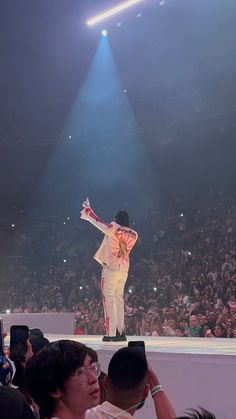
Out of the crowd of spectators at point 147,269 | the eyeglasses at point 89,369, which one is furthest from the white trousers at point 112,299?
the eyeglasses at point 89,369

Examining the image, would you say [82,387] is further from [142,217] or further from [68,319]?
[142,217]

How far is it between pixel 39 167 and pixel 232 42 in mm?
8138

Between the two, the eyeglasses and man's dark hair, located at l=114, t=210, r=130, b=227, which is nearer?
the eyeglasses

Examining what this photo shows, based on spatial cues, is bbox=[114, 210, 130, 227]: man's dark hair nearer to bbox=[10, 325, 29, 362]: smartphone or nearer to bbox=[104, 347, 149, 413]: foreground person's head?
bbox=[10, 325, 29, 362]: smartphone

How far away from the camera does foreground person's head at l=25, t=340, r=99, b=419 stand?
1761mm

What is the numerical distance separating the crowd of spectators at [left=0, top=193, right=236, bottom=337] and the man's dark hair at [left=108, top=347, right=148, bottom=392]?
21.7ft

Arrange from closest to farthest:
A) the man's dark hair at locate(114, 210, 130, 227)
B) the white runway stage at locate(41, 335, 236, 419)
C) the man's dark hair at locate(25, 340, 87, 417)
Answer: the man's dark hair at locate(25, 340, 87, 417) < the white runway stage at locate(41, 335, 236, 419) < the man's dark hair at locate(114, 210, 130, 227)

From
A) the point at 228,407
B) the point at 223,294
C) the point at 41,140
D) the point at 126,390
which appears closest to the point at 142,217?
the point at 41,140


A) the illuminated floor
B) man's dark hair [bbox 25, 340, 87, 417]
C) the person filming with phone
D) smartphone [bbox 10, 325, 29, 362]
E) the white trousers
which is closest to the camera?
man's dark hair [bbox 25, 340, 87, 417]

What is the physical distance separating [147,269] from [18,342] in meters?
13.1

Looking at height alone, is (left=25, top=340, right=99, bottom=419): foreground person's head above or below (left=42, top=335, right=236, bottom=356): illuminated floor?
below

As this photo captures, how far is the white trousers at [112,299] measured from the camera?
678 cm

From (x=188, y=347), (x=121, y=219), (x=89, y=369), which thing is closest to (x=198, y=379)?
(x=188, y=347)

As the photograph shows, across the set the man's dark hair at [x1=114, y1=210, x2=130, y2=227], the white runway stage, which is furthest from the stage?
the man's dark hair at [x1=114, y1=210, x2=130, y2=227]
